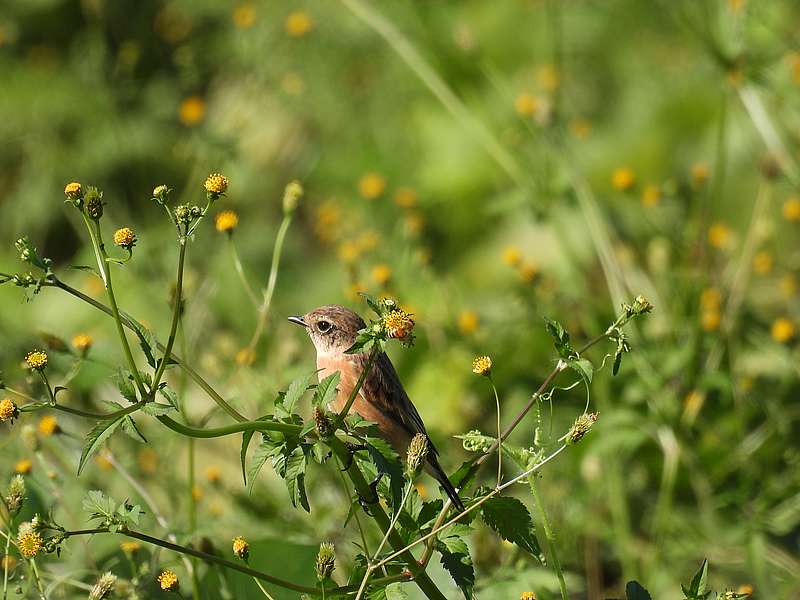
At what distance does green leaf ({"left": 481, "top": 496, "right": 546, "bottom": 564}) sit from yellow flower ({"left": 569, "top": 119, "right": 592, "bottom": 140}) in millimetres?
3149

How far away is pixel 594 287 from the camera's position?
5.07 meters

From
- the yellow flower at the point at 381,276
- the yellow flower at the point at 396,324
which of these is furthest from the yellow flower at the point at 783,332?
the yellow flower at the point at 396,324

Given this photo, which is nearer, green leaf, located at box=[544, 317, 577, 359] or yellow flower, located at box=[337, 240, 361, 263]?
green leaf, located at box=[544, 317, 577, 359]

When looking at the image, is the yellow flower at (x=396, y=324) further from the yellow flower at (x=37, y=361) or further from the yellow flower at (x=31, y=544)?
the yellow flower at (x=31, y=544)

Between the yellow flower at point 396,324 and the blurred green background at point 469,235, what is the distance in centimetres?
59

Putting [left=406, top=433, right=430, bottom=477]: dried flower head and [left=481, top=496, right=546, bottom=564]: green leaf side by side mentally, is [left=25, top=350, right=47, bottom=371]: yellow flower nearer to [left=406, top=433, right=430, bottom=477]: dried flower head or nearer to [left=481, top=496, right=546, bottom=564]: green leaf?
[left=406, top=433, right=430, bottom=477]: dried flower head

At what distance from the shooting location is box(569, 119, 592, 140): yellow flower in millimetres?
4999

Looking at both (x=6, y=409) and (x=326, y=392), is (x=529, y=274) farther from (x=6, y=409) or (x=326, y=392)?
(x=6, y=409)

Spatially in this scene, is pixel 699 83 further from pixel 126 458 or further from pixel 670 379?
pixel 126 458

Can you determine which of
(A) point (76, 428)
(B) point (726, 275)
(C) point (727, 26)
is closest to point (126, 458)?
(A) point (76, 428)

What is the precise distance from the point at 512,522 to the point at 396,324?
0.53 m

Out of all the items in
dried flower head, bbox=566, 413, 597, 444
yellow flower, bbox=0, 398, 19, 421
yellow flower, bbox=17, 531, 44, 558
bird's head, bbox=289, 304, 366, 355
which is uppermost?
yellow flower, bbox=0, 398, 19, 421

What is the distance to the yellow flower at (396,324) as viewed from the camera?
6.01 feet

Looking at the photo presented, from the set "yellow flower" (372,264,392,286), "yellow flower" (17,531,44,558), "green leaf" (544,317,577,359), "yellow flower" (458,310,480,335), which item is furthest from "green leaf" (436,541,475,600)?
"yellow flower" (458,310,480,335)
